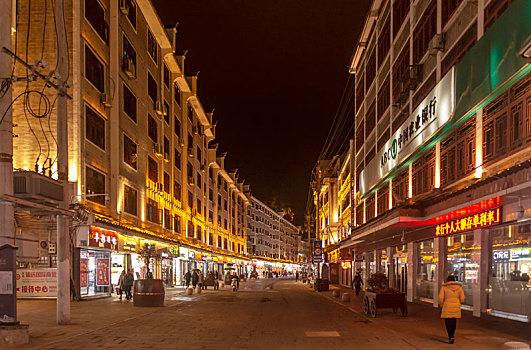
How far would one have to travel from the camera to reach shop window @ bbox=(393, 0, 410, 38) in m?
31.2

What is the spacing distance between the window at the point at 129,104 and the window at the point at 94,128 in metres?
3.96

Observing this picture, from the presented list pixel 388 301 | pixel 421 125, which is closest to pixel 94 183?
pixel 421 125

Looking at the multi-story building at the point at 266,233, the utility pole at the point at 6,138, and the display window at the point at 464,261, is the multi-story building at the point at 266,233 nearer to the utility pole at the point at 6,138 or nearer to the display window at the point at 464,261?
the display window at the point at 464,261

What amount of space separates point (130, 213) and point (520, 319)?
25.4m

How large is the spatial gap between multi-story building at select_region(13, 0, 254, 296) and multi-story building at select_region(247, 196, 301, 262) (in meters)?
51.1

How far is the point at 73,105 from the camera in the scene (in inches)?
1073

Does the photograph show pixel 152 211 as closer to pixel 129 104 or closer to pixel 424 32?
pixel 129 104

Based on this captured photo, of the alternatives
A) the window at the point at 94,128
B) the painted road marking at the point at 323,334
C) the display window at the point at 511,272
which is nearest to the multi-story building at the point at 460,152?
the display window at the point at 511,272

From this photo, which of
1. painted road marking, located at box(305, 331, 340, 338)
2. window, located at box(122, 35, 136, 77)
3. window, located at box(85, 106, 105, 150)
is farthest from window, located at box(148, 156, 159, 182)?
painted road marking, located at box(305, 331, 340, 338)

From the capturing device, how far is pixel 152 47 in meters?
44.2

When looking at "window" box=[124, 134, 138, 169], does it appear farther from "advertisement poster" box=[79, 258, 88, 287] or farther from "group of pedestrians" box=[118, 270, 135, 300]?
"group of pedestrians" box=[118, 270, 135, 300]

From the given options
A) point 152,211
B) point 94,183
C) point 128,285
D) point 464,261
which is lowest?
point 128,285

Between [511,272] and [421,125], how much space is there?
24.2 feet

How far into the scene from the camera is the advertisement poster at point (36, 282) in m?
26.8
